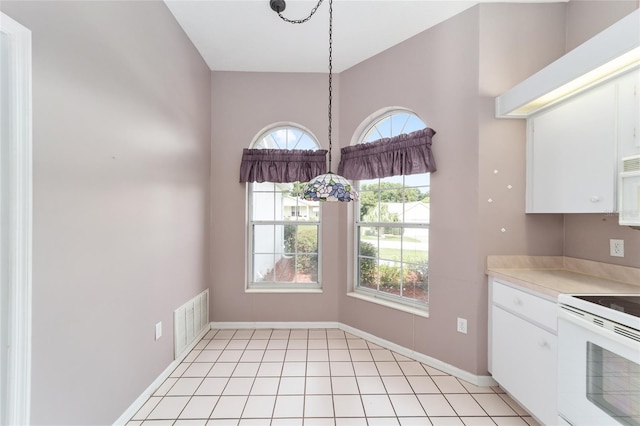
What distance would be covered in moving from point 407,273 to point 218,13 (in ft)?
9.95

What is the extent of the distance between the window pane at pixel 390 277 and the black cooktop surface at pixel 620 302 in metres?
1.52

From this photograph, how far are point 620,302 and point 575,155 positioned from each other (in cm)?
96

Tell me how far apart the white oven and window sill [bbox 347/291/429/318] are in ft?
3.66

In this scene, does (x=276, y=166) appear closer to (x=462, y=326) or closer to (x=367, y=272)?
(x=367, y=272)

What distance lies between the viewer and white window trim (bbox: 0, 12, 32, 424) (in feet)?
3.71

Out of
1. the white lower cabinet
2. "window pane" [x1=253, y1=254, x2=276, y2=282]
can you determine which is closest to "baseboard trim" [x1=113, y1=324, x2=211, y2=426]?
"window pane" [x1=253, y1=254, x2=276, y2=282]

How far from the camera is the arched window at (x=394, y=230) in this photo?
271cm

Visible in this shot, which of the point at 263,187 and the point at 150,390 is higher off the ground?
the point at 263,187

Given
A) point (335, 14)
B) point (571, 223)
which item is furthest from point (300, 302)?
point (335, 14)

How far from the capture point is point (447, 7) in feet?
7.45

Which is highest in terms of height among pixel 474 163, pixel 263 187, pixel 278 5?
pixel 278 5

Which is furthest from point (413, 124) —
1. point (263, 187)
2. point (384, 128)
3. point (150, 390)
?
point (150, 390)

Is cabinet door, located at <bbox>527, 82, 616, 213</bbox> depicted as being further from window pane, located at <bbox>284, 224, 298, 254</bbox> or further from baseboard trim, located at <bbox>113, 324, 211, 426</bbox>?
baseboard trim, located at <bbox>113, 324, 211, 426</bbox>

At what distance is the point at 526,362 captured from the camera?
178 cm
